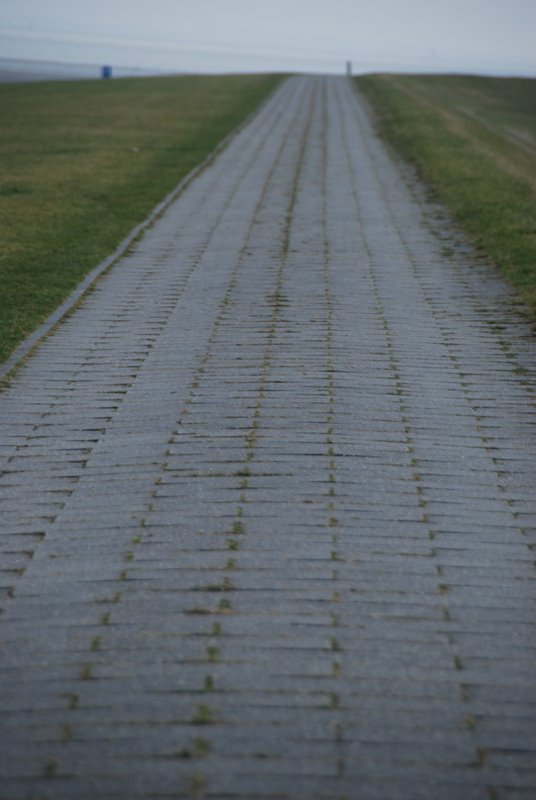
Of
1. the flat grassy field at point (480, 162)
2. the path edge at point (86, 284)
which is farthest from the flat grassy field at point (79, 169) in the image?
the flat grassy field at point (480, 162)

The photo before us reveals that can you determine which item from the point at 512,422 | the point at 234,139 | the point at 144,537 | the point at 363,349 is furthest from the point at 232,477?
the point at 234,139

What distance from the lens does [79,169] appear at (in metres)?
18.5

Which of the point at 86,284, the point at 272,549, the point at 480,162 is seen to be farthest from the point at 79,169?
the point at 272,549

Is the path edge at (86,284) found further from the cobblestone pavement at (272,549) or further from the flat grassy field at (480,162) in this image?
the flat grassy field at (480,162)

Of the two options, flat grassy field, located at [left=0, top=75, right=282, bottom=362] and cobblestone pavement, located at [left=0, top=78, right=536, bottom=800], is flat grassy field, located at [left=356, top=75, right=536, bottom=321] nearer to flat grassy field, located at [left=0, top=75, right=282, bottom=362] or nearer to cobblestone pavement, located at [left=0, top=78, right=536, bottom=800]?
cobblestone pavement, located at [left=0, top=78, right=536, bottom=800]

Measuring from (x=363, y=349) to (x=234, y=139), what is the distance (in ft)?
55.5

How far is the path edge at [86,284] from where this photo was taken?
7.86 m

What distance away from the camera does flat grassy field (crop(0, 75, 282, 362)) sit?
10.5 metres

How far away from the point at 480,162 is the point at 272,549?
16486 millimetres

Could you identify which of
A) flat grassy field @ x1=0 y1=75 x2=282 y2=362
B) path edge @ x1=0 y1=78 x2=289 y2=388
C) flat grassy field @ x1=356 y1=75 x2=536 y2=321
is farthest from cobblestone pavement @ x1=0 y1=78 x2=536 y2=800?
flat grassy field @ x1=356 y1=75 x2=536 y2=321

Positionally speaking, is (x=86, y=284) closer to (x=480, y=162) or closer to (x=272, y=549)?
(x=272, y=549)

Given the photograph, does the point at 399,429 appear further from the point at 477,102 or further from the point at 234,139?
the point at 477,102

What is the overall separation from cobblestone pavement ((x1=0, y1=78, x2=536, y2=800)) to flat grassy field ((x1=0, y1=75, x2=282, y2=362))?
981mm

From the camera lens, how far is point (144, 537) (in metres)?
5.01
